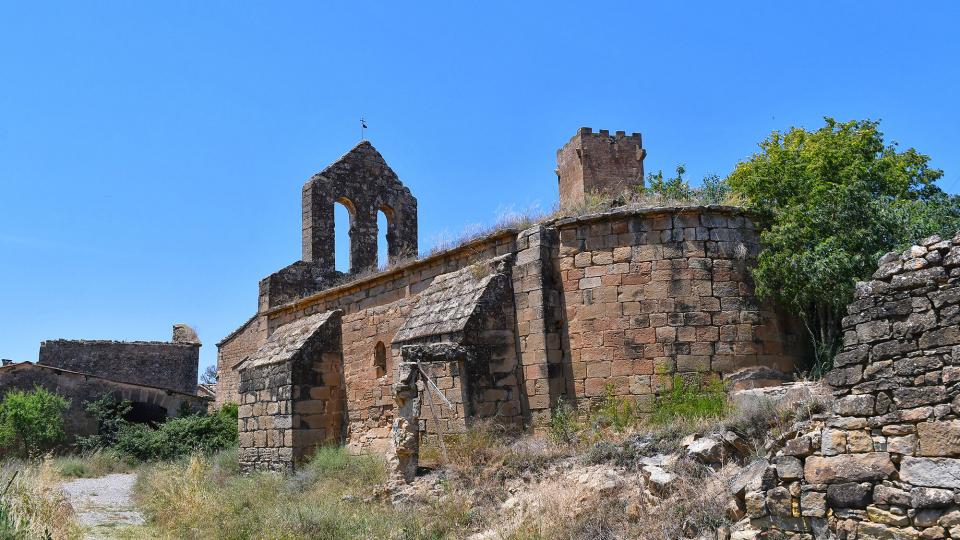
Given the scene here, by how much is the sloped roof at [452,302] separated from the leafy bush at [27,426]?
40.3ft

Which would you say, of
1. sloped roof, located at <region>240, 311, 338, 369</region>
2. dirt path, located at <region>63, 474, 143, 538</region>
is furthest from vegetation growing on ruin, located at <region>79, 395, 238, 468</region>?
sloped roof, located at <region>240, 311, 338, 369</region>

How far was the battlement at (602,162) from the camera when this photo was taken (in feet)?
58.6

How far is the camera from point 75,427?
20.8m

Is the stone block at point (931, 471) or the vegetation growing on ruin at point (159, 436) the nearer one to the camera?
the stone block at point (931, 471)

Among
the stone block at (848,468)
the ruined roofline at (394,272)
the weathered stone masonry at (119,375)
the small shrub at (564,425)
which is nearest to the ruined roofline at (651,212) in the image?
the ruined roofline at (394,272)

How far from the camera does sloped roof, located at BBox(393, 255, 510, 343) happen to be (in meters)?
11.0

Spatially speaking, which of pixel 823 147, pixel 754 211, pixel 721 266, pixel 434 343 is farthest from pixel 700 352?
pixel 823 147

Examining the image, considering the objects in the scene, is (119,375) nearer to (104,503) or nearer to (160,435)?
(160,435)

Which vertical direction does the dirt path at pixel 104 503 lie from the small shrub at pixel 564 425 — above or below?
below

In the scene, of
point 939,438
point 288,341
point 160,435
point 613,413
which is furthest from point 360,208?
point 939,438

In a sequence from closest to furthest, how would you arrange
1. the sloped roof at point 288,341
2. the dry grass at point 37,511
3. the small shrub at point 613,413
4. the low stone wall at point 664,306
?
the dry grass at point 37,511 < the small shrub at point 613,413 < the low stone wall at point 664,306 < the sloped roof at point 288,341

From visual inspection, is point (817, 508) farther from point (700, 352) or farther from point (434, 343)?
point (434, 343)

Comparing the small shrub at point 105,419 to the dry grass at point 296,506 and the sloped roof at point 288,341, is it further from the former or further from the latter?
the dry grass at point 296,506

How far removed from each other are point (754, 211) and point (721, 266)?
3.38ft
